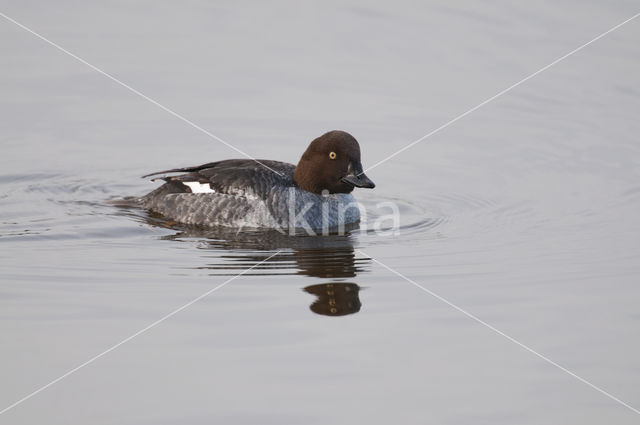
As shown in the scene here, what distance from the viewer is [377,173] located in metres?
15.4

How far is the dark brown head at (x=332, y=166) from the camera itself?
13203 mm

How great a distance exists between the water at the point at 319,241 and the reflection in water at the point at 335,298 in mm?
40

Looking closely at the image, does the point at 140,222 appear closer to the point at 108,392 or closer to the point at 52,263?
the point at 52,263

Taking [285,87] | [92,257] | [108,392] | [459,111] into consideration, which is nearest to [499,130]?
[459,111]

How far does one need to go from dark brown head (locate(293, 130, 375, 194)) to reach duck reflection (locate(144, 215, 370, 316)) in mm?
908

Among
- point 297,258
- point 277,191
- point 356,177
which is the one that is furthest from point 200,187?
point 297,258

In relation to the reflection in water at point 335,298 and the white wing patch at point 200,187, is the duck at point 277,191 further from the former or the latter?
the reflection in water at point 335,298

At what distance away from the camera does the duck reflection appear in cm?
1002

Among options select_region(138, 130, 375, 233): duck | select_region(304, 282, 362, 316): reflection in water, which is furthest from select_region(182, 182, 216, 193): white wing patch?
select_region(304, 282, 362, 316): reflection in water

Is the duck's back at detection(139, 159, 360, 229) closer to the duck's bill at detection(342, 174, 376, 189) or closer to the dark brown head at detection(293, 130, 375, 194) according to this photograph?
the dark brown head at detection(293, 130, 375, 194)

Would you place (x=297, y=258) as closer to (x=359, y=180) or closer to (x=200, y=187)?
(x=359, y=180)

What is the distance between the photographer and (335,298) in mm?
9953
